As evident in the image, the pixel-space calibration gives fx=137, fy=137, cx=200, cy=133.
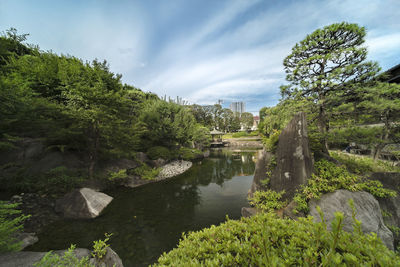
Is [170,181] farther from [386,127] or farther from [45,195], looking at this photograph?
[386,127]

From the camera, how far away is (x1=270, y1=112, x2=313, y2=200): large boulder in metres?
4.41

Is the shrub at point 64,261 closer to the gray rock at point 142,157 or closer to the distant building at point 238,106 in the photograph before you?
the gray rock at point 142,157

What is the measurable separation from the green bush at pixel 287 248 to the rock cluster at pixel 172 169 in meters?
9.41

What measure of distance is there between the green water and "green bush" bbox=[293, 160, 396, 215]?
9.06ft

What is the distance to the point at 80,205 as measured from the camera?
5570 millimetres

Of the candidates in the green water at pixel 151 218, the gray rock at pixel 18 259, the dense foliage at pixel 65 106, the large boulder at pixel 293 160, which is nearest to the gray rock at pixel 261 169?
the large boulder at pixel 293 160

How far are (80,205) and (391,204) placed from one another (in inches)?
404

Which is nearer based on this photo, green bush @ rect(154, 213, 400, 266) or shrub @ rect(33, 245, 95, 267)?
green bush @ rect(154, 213, 400, 266)

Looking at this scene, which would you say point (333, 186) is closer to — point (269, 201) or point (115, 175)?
point (269, 201)

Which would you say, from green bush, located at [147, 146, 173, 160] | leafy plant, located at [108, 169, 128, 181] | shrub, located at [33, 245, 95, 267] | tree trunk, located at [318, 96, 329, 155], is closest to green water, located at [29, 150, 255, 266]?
leafy plant, located at [108, 169, 128, 181]

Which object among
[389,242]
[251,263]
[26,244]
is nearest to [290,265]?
[251,263]

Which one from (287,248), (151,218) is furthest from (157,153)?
(287,248)

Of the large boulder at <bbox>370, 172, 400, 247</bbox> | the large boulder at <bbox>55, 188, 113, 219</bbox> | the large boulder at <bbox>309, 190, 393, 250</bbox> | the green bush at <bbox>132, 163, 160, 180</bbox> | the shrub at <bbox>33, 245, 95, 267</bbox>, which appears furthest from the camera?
the green bush at <bbox>132, 163, 160, 180</bbox>

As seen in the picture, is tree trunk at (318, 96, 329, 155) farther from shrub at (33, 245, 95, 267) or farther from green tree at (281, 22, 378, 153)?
shrub at (33, 245, 95, 267)
